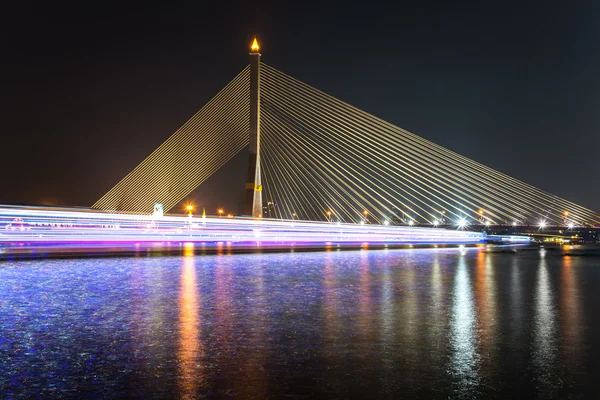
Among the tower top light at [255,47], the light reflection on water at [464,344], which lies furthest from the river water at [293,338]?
the tower top light at [255,47]

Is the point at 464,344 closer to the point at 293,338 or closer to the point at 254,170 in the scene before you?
the point at 293,338

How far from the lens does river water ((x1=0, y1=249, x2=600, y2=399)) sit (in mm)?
4910

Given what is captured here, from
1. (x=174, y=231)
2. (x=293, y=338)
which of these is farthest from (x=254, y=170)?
(x=293, y=338)

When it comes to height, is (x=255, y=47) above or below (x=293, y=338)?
above

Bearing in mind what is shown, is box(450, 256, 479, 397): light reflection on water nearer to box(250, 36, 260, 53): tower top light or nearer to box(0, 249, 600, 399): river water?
box(0, 249, 600, 399): river water

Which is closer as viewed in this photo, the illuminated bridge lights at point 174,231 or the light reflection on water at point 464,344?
the light reflection on water at point 464,344

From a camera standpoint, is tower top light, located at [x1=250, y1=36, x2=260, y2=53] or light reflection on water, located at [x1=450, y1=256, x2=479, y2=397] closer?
light reflection on water, located at [x1=450, y1=256, x2=479, y2=397]

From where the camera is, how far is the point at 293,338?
6.84 meters

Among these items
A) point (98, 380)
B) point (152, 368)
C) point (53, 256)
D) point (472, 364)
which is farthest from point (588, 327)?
point (53, 256)

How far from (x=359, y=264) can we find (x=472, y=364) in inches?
521

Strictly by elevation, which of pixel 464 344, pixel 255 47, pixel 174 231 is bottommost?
pixel 464 344

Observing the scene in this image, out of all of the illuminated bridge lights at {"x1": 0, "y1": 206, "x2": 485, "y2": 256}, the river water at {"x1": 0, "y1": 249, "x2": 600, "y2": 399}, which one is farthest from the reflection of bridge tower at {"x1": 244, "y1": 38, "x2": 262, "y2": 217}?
the river water at {"x1": 0, "y1": 249, "x2": 600, "y2": 399}

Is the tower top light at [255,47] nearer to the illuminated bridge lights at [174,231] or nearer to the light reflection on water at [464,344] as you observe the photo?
the illuminated bridge lights at [174,231]

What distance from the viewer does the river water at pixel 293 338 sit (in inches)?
193
